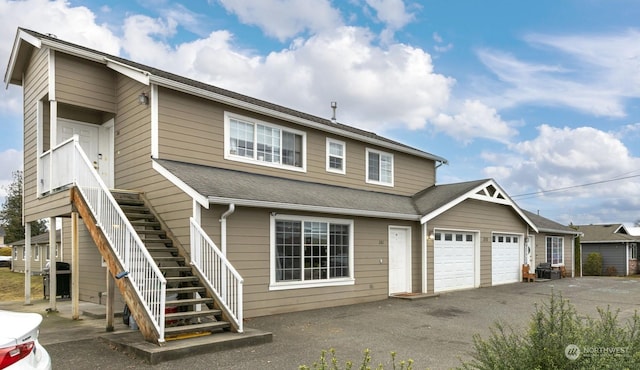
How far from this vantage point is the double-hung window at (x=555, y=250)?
2187 cm

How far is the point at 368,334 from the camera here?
27.6ft

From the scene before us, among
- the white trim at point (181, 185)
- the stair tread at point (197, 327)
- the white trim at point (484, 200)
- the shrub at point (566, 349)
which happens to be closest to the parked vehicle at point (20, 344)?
the stair tread at point (197, 327)

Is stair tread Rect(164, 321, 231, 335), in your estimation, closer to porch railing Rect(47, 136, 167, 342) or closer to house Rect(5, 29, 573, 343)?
house Rect(5, 29, 573, 343)

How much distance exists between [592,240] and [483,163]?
15511 millimetres

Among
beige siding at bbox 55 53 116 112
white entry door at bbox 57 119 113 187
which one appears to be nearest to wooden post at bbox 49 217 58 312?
white entry door at bbox 57 119 113 187

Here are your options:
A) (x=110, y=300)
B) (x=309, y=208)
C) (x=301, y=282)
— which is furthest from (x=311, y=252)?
(x=110, y=300)

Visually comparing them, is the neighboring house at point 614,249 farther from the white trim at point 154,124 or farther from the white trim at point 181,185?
the white trim at point 154,124

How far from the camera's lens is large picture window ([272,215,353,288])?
35.1ft

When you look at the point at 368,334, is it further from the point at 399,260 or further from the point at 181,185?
the point at 399,260

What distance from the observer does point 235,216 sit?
9.82m

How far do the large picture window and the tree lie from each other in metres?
39.4

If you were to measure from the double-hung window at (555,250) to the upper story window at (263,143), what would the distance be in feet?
49.6

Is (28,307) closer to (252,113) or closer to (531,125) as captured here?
(252,113)

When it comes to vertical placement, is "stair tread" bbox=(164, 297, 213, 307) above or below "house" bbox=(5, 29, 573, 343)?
below
